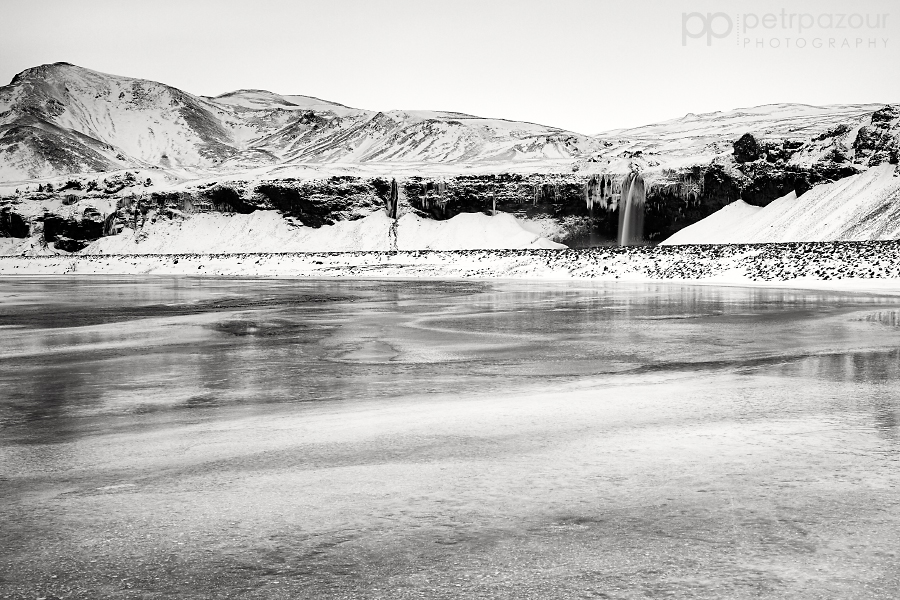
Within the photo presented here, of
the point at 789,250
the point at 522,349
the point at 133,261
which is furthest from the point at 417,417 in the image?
the point at 133,261

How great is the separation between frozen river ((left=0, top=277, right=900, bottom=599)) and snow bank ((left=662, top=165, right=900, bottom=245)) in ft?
153

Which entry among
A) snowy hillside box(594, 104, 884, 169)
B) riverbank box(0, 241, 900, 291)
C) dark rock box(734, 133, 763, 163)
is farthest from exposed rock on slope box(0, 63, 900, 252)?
riverbank box(0, 241, 900, 291)

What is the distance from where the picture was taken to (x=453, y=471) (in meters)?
6.46

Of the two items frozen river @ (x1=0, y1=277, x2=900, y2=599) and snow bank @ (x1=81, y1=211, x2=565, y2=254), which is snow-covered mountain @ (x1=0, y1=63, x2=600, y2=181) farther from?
frozen river @ (x1=0, y1=277, x2=900, y2=599)

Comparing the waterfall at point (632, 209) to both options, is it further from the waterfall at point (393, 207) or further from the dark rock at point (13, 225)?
the dark rock at point (13, 225)

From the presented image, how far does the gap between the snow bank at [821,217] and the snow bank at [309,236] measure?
55.4 feet

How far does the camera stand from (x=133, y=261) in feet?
245

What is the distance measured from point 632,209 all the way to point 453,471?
81.1 metres

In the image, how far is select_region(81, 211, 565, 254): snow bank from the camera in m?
85.4

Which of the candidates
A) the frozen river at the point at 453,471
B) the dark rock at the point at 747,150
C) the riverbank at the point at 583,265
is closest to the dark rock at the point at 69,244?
the riverbank at the point at 583,265

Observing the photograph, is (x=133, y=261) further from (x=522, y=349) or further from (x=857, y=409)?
(x=857, y=409)

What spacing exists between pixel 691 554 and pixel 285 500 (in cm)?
255

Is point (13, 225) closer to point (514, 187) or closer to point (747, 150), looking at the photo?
point (514, 187)

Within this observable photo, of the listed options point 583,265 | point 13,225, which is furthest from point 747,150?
point 13,225
